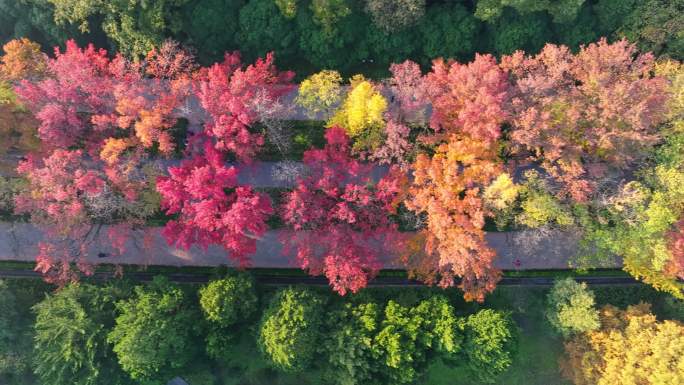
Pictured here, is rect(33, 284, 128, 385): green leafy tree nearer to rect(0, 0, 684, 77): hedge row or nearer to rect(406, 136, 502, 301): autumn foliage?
rect(0, 0, 684, 77): hedge row

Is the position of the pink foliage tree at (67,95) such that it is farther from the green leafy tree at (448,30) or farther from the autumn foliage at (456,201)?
the green leafy tree at (448,30)

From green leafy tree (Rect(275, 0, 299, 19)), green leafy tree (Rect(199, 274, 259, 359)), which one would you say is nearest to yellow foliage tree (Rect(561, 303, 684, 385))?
green leafy tree (Rect(199, 274, 259, 359))

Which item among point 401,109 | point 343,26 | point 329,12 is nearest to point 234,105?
point 329,12

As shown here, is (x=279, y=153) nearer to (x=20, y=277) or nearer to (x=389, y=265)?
(x=389, y=265)

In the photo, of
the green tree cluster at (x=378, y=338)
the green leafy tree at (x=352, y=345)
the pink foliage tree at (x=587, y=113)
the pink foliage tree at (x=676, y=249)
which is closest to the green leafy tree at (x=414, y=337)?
the green tree cluster at (x=378, y=338)

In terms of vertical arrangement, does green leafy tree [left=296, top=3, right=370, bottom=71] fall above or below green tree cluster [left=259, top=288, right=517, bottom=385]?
above

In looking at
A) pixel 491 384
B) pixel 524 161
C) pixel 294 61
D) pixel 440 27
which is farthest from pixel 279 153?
pixel 491 384
